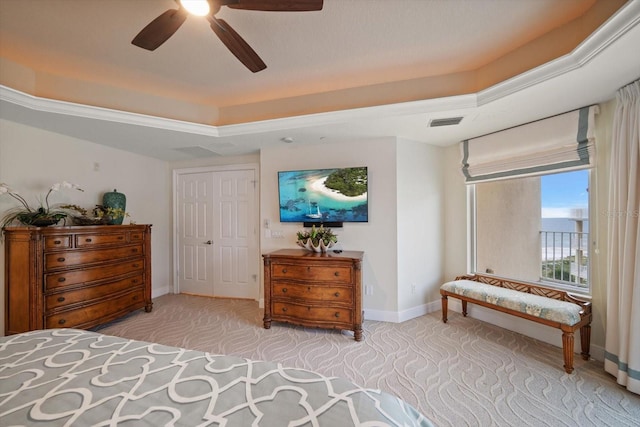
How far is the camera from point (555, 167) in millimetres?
2623

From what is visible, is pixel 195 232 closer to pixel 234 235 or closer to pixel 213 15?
pixel 234 235

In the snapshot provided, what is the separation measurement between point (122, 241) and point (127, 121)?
152 cm

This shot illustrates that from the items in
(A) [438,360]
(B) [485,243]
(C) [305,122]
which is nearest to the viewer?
(A) [438,360]

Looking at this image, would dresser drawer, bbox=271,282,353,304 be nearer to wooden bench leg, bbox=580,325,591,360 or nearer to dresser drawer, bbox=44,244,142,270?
dresser drawer, bbox=44,244,142,270

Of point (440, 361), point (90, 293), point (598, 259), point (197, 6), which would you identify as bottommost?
point (440, 361)

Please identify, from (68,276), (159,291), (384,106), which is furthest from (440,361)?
(159,291)

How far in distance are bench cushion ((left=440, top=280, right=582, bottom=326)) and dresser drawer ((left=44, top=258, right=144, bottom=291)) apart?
4.07 metres

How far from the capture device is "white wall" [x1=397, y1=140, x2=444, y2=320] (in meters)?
3.29

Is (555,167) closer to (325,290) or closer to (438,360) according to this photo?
(438,360)

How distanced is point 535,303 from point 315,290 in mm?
2148

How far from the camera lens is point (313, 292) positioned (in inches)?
113

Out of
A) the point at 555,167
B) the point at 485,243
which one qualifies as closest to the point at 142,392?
the point at 555,167

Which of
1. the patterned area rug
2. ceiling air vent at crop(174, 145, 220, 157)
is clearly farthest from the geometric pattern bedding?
ceiling air vent at crop(174, 145, 220, 157)

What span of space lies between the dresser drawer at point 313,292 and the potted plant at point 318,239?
50 centimetres
